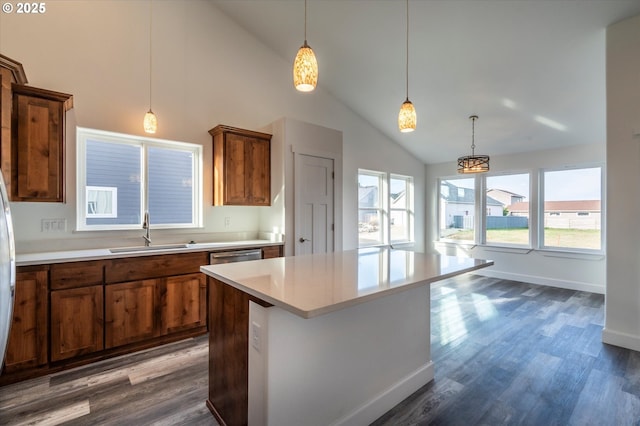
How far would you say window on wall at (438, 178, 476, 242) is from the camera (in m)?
6.20

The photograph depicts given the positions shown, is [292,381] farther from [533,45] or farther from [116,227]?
[533,45]

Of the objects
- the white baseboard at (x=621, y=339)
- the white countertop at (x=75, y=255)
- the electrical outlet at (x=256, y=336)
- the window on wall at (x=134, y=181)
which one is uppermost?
the window on wall at (x=134, y=181)

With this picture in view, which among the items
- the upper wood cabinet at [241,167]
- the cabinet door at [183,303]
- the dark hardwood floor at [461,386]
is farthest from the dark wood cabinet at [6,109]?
the upper wood cabinet at [241,167]

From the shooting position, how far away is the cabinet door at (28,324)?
218 cm

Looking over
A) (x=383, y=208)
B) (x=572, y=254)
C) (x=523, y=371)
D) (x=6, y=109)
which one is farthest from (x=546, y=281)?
(x=6, y=109)

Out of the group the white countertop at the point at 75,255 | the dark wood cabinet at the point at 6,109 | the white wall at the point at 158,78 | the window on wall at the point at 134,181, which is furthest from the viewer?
the window on wall at the point at 134,181

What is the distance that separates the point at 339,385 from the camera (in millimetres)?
1688

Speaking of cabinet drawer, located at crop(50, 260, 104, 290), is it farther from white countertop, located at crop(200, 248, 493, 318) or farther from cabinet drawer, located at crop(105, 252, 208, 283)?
white countertop, located at crop(200, 248, 493, 318)

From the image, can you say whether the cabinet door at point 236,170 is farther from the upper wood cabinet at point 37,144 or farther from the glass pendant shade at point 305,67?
the glass pendant shade at point 305,67

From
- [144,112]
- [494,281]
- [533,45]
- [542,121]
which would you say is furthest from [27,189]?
[494,281]

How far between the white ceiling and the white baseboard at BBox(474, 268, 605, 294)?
2285 millimetres

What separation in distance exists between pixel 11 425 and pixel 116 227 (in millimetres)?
1809

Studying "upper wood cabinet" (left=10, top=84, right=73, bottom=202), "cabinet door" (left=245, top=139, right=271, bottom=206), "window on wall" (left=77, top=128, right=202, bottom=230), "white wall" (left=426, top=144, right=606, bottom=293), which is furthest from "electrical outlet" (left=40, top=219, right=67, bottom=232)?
"white wall" (left=426, top=144, right=606, bottom=293)

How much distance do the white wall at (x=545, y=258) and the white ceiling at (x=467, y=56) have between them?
10.7 inches
